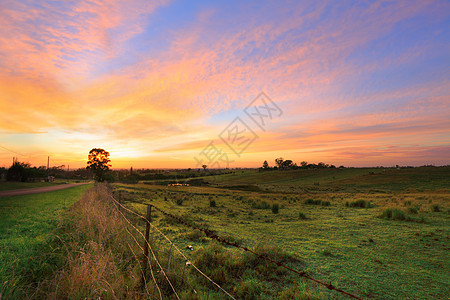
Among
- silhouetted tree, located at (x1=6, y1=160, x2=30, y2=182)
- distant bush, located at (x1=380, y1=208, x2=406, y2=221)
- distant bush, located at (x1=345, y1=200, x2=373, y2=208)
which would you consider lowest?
distant bush, located at (x1=345, y1=200, x2=373, y2=208)

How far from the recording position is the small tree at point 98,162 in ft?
237

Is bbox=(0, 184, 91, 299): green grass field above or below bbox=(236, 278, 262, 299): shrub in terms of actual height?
above

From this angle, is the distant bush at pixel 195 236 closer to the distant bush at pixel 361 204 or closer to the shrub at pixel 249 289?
the shrub at pixel 249 289

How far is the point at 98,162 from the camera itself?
240 feet

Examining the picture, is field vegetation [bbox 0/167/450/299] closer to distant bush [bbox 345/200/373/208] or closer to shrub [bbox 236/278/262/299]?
shrub [bbox 236/278/262/299]

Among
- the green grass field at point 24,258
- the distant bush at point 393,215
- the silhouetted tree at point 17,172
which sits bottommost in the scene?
the distant bush at point 393,215

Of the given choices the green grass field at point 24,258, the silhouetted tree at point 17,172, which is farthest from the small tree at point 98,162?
the green grass field at point 24,258

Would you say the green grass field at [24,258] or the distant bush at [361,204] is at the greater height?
the green grass field at [24,258]

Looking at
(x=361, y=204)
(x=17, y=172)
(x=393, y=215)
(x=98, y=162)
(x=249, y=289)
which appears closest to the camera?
(x=249, y=289)

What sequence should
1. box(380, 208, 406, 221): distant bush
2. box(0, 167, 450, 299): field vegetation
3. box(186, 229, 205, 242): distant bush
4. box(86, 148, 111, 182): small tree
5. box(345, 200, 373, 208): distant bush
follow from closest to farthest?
box(0, 167, 450, 299): field vegetation, box(186, 229, 205, 242): distant bush, box(380, 208, 406, 221): distant bush, box(345, 200, 373, 208): distant bush, box(86, 148, 111, 182): small tree

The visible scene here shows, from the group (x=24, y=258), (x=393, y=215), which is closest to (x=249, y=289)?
(x=24, y=258)

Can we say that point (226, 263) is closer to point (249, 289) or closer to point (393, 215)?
point (249, 289)

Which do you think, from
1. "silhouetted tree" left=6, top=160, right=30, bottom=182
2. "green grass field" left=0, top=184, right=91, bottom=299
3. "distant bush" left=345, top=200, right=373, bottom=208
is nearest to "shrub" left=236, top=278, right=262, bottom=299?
"green grass field" left=0, top=184, right=91, bottom=299

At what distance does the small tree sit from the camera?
237 ft
